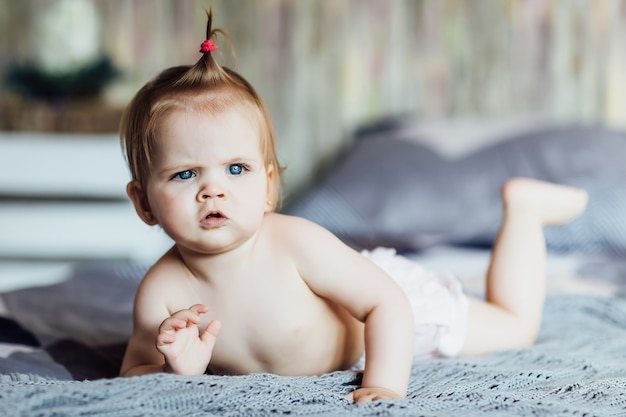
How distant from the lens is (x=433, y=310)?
3.69 feet

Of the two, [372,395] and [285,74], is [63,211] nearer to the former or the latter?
[285,74]

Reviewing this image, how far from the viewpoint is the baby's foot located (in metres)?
1.31

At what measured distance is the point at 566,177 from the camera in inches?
77.3

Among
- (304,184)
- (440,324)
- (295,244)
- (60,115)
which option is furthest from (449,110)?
(295,244)

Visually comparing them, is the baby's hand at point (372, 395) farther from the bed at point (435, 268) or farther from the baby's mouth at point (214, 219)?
the baby's mouth at point (214, 219)

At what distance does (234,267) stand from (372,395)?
0.24 metres

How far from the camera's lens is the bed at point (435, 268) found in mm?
785

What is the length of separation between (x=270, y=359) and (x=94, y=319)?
1.51ft

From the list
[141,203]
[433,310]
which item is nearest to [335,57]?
[433,310]

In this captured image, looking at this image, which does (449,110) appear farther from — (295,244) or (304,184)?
(295,244)

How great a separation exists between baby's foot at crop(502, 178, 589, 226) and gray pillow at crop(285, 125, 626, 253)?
487mm

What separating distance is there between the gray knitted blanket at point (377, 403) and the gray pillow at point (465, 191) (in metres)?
0.79

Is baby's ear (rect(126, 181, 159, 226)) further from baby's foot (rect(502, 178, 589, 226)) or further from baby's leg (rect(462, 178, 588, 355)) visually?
baby's foot (rect(502, 178, 589, 226))

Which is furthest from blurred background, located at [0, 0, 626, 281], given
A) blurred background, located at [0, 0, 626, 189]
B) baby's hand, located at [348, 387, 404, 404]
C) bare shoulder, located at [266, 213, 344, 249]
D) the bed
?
baby's hand, located at [348, 387, 404, 404]
